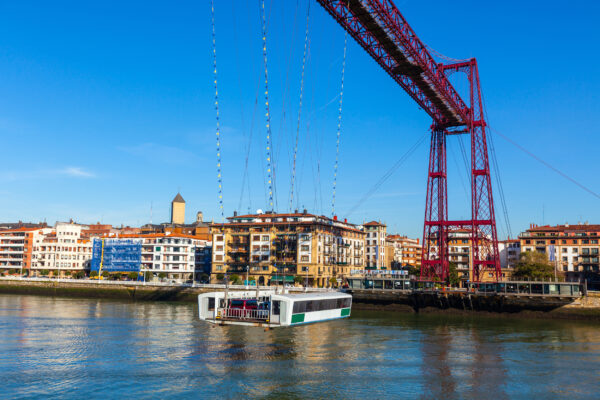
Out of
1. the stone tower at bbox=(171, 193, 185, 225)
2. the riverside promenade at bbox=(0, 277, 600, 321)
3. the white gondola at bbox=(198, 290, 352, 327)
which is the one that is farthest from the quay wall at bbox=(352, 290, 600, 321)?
the stone tower at bbox=(171, 193, 185, 225)

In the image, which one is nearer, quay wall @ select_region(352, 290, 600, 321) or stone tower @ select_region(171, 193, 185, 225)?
quay wall @ select_region(352, 290, 600, 321)

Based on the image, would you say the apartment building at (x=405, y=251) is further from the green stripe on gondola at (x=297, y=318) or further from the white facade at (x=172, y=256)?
the green stripe on gondola at (x=297, y=318)

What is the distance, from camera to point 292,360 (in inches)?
1275

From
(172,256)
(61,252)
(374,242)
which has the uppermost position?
(374,242)

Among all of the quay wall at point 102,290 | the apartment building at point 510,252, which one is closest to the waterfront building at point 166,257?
the quay wall at point 102,290

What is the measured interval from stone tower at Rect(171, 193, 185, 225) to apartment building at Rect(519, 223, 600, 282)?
4634 inches

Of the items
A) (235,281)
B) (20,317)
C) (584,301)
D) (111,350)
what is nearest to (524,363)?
(111,350)

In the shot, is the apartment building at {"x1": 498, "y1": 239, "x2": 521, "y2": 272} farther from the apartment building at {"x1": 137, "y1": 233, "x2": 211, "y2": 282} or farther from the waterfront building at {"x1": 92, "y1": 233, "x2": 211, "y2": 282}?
the apartment building at {"x1": 137, "y1": 233, "x2": 211, "y2": 282}

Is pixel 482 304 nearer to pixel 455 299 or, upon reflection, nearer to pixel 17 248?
pixel 455 299

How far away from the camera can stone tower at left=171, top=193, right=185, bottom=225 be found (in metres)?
187

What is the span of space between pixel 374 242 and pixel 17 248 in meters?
82.4

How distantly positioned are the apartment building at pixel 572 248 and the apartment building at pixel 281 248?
37.0 m

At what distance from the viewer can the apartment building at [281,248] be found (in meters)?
92.1

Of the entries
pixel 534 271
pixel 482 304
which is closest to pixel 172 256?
pixel 482 304
